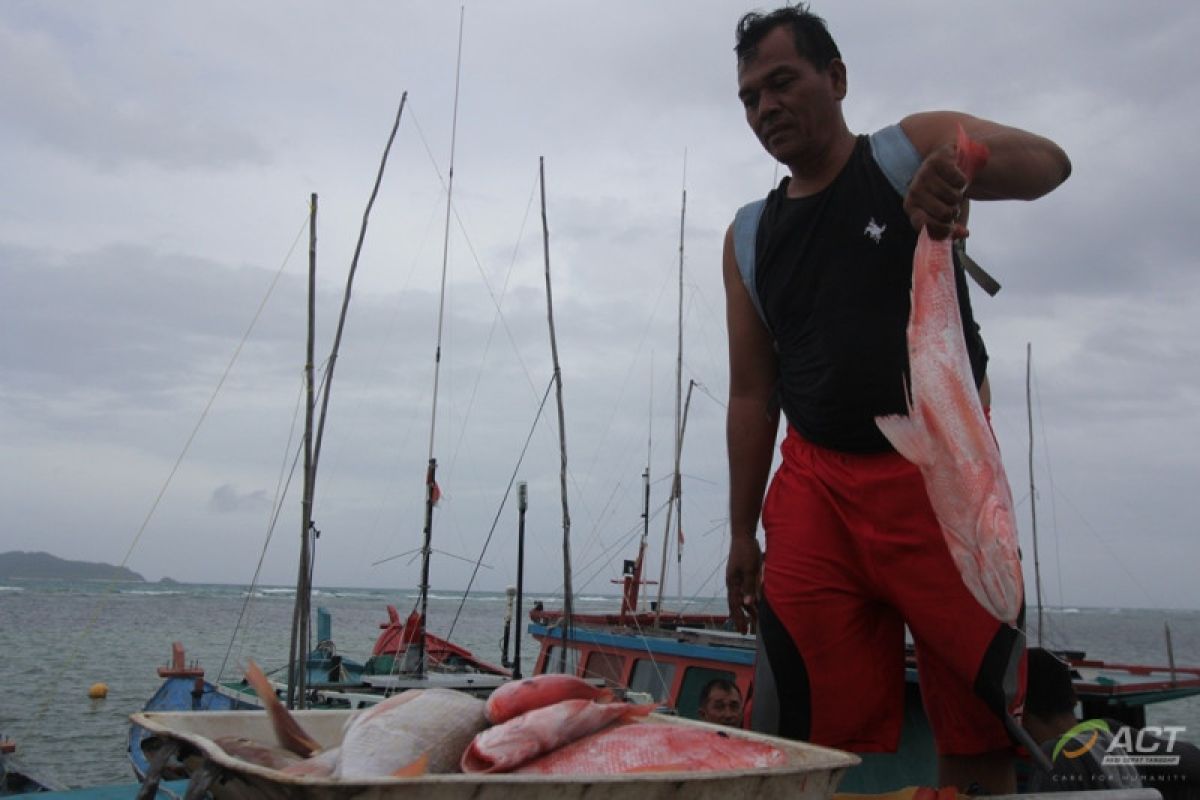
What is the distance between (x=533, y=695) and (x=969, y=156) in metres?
1.59

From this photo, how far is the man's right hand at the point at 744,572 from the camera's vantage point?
10.7ft

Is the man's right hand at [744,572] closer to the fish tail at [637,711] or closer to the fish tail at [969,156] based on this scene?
the fish tail at [637,711]

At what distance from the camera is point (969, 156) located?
2.34 meters

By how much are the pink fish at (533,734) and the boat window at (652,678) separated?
659 centimetres

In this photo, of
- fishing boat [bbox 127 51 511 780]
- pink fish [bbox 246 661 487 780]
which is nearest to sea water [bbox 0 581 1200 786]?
fishing boat [bbox 127 51 511 780]

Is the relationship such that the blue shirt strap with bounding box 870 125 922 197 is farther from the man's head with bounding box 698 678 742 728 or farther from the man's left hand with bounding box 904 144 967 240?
the man's head with bounding box 698 678 742 728

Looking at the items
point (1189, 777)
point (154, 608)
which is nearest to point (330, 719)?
point (1189, 777)

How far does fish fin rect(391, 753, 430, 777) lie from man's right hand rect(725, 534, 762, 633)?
1.42 metres

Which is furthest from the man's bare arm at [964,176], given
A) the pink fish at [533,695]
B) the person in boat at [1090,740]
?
the person in boat at [1090,740]

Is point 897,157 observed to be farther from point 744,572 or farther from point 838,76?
point 744,572

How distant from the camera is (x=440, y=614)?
329 feet

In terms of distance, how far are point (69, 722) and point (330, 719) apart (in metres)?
21.5

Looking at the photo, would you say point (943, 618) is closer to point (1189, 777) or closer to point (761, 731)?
point (761, 731)

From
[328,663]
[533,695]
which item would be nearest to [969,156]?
[533,695]
